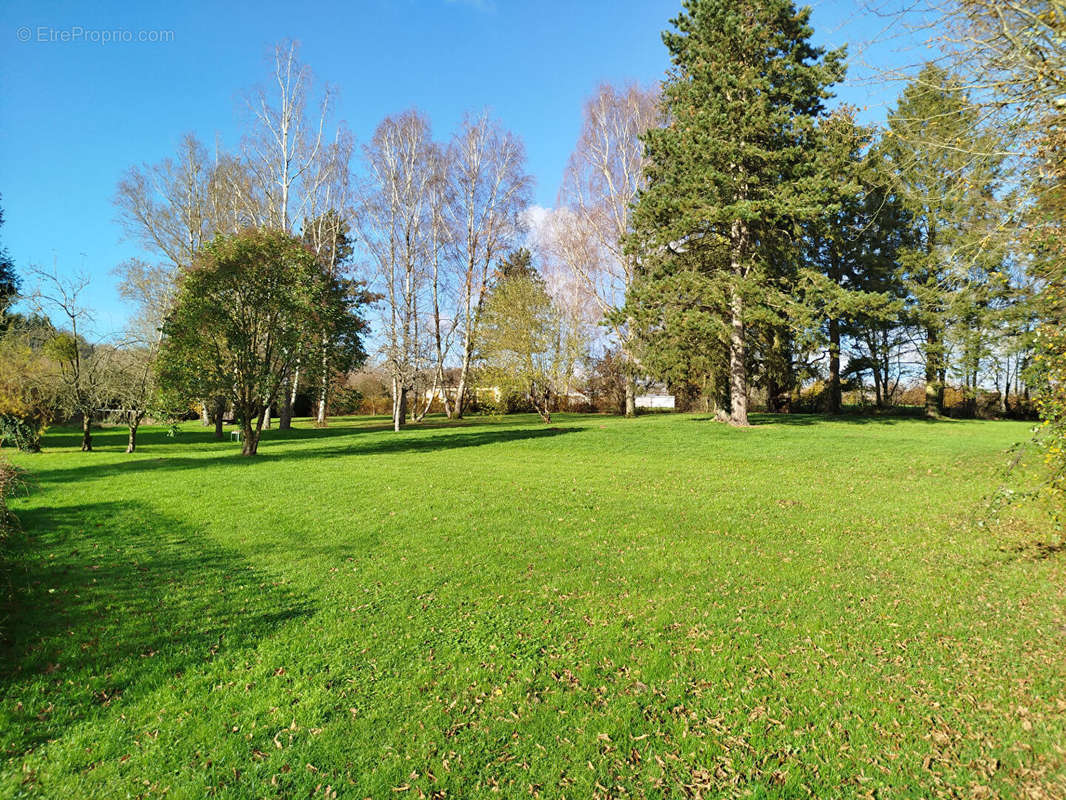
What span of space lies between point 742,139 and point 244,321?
60.1 feet

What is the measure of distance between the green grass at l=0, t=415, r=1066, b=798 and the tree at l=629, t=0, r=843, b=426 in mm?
11592

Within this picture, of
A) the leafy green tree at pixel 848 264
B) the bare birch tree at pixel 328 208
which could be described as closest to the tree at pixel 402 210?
the bare birch tree at pixel 328 208

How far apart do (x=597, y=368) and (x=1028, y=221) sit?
34.1 metres

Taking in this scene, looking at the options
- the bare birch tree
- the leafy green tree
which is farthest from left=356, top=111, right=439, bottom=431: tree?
the leafy green tree

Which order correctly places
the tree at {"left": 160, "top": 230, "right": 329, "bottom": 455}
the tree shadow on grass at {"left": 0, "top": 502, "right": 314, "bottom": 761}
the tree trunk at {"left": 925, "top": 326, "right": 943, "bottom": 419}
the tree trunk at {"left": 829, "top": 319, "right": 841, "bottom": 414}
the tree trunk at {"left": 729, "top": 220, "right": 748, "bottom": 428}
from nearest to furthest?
the tree shadow on grass at {"left": 0, "top": 502, "right": 314, "bottom": 761} < the tree at {"left": 160, "top": 230, "right": 329, "bottom": 455} < the tree trunk at {"left": 729, "top": 220, "right": 748, "bottom": 428} < the tree trunk at {"left": 925, "top": 326, "right": 943, "bottom": 419} < the tree trunk at {"left": 829, "top": 319, "right": 841, "bottom": 414}

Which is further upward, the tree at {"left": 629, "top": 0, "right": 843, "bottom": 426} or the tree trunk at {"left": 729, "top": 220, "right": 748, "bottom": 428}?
the tree at {"left": 629, "top": 0, "right": 843, "bottom": 426}

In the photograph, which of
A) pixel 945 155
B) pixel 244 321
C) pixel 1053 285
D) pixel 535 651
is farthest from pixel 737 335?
pixel 535 651

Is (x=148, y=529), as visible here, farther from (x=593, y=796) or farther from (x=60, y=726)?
(x=593, y=796)

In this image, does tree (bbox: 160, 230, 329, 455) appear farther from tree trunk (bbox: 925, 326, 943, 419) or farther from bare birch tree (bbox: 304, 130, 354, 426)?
tree trunk (bbox: 925, 326, 943, 419)

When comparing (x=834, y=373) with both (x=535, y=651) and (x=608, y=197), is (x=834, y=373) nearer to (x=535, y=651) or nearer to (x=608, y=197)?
(x=608, y=197)

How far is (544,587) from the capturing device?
511cm

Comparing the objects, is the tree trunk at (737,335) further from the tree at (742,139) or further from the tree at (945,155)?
the tree at (945,155)

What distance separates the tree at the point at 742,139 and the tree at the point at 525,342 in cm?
669

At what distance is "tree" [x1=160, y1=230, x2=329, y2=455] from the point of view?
1447 centimetres
